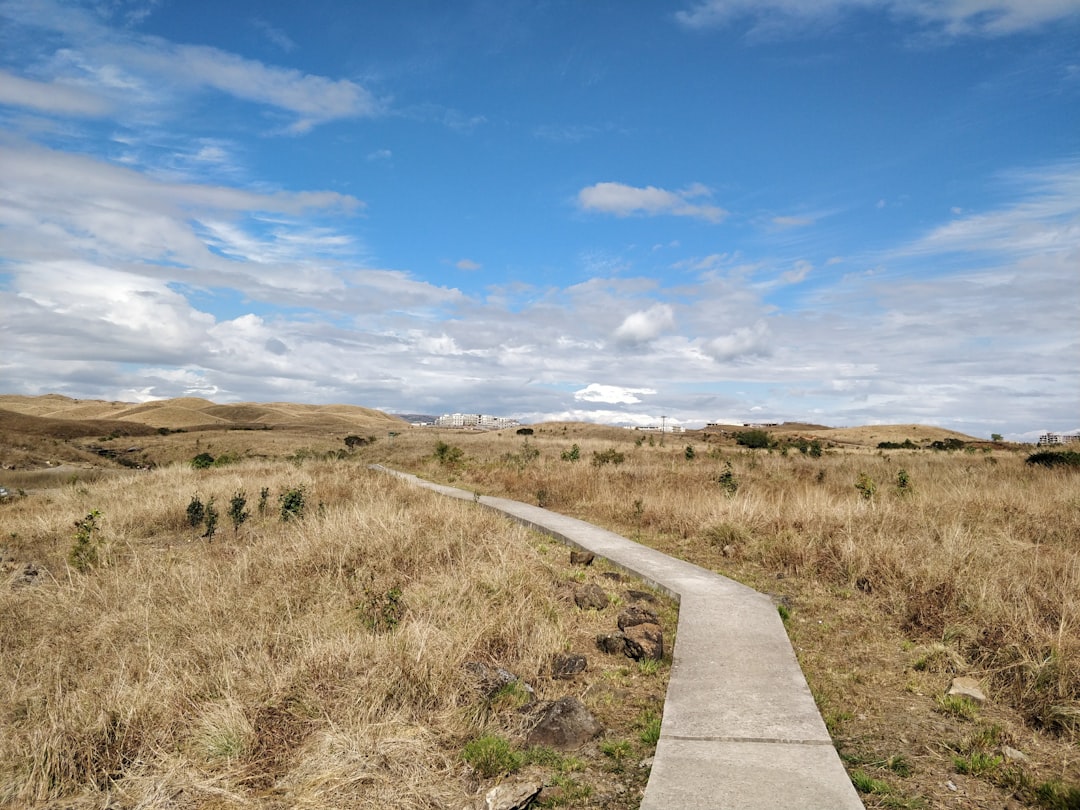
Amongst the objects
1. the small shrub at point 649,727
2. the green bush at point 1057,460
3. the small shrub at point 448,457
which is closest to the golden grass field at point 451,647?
the small shrub at point 649,727

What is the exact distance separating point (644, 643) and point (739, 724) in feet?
6.49

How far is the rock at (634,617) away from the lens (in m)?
7.91

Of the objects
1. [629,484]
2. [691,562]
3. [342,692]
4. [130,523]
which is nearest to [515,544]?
[691,562]

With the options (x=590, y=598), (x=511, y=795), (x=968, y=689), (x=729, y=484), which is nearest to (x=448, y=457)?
(x=729, y=484)

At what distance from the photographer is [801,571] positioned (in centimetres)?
1030

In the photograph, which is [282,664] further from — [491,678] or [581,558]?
[581,558]

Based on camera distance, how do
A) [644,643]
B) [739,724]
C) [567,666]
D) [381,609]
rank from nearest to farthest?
[739,724]
[567,666]
[644,643]
[381,609]

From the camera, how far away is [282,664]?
6148 millimetres

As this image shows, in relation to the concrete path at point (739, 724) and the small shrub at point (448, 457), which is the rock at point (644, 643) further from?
the small shrub at point (448, 457)

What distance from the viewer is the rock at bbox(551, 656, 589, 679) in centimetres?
676

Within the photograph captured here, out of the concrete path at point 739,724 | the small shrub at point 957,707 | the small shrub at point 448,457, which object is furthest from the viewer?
the small shrub at point 448,457

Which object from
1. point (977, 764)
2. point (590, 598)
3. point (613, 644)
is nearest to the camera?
point (977, 764)

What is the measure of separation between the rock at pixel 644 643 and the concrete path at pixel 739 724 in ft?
0.78

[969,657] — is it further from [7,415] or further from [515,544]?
[7,415]
